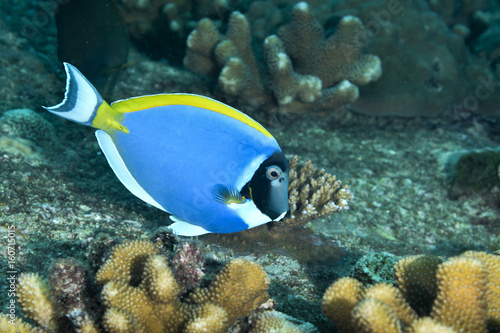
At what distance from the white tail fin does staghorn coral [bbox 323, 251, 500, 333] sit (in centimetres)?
160

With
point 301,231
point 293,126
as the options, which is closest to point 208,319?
point 301,231

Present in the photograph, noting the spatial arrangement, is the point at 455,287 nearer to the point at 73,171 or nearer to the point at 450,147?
the point at 73,171

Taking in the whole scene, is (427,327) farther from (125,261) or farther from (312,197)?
(312,197)

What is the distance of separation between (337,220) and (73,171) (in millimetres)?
2650

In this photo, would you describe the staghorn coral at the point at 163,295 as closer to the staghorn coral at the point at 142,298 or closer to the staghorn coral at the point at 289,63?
the staghorn coral at the point at 142,298

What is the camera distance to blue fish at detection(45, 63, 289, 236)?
193 centimetres

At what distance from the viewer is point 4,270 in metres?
2.08

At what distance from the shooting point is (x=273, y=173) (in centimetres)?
188

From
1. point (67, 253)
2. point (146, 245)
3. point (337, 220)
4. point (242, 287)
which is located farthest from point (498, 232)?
point (67, 253)

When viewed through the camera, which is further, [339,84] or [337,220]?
[339,84]

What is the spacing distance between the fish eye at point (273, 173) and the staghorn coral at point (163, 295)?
0.48 metres

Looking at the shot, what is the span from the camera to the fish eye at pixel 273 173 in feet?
6.15

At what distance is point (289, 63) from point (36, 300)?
12.3 feet

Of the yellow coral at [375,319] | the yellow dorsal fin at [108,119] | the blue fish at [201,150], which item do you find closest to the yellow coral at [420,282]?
the yellow coral at [375,319]
